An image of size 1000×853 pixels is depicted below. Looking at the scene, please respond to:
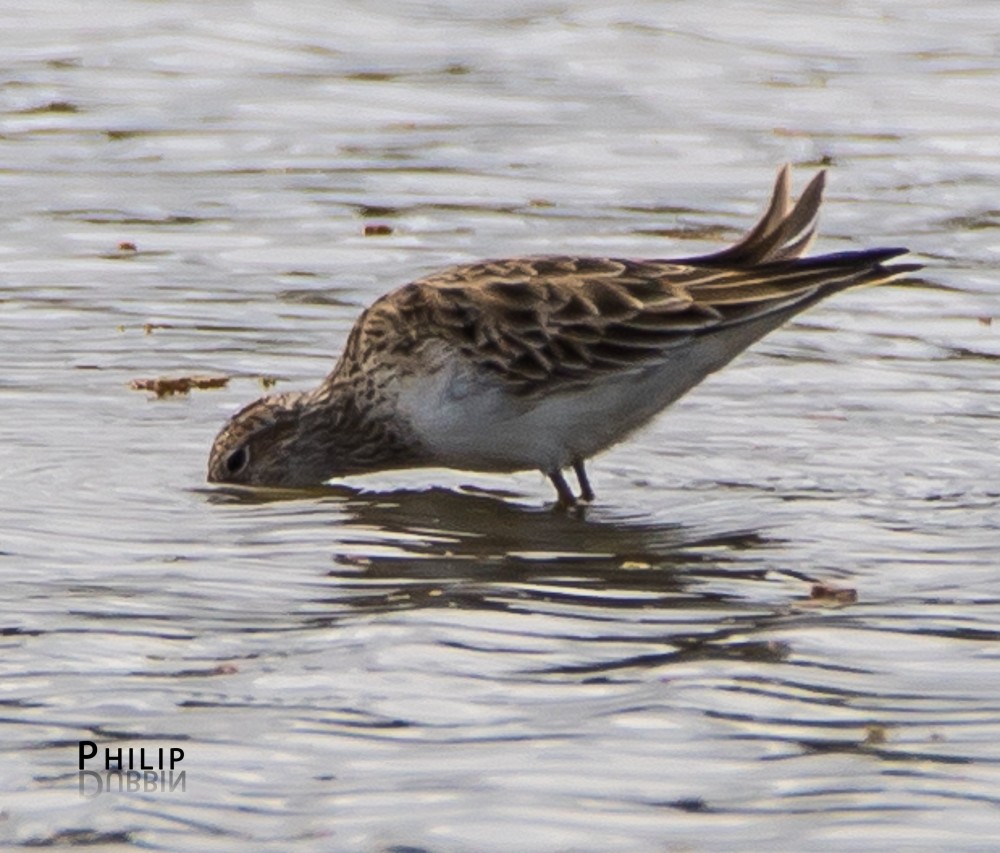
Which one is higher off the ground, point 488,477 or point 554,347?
point 554,347

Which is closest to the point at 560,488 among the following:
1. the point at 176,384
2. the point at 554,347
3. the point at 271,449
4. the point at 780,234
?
the point at 554,347

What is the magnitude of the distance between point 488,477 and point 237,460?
4.24 ft

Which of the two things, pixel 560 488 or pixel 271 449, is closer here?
pixel 560 488

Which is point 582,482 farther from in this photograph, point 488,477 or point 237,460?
point 237,460

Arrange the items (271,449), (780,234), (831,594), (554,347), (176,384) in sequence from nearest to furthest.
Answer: (831,594), (554,347), (780,234), (271,449), (176,384)

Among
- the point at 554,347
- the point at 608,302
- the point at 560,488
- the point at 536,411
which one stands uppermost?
the point at 608,302

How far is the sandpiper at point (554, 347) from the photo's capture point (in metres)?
10.7

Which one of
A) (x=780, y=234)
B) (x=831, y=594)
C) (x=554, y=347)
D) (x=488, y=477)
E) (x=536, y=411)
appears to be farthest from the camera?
(x=488, y=477)

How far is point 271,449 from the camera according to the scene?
11.3 m

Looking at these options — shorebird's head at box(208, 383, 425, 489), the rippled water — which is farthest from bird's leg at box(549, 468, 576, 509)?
shorebird's head at box(208, 383, 425, 489)

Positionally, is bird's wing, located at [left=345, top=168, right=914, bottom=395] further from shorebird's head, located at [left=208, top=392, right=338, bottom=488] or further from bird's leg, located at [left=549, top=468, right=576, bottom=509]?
shorebird's head, located at [left=208, top=392, right=338, bottom=488]

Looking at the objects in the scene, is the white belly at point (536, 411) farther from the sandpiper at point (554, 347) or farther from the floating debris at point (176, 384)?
the floating debris at point (176, 384)

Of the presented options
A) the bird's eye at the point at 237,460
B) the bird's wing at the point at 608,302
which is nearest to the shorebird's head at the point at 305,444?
the bird's eye at the point at 237,460

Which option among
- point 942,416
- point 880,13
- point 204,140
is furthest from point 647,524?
point 880,13
